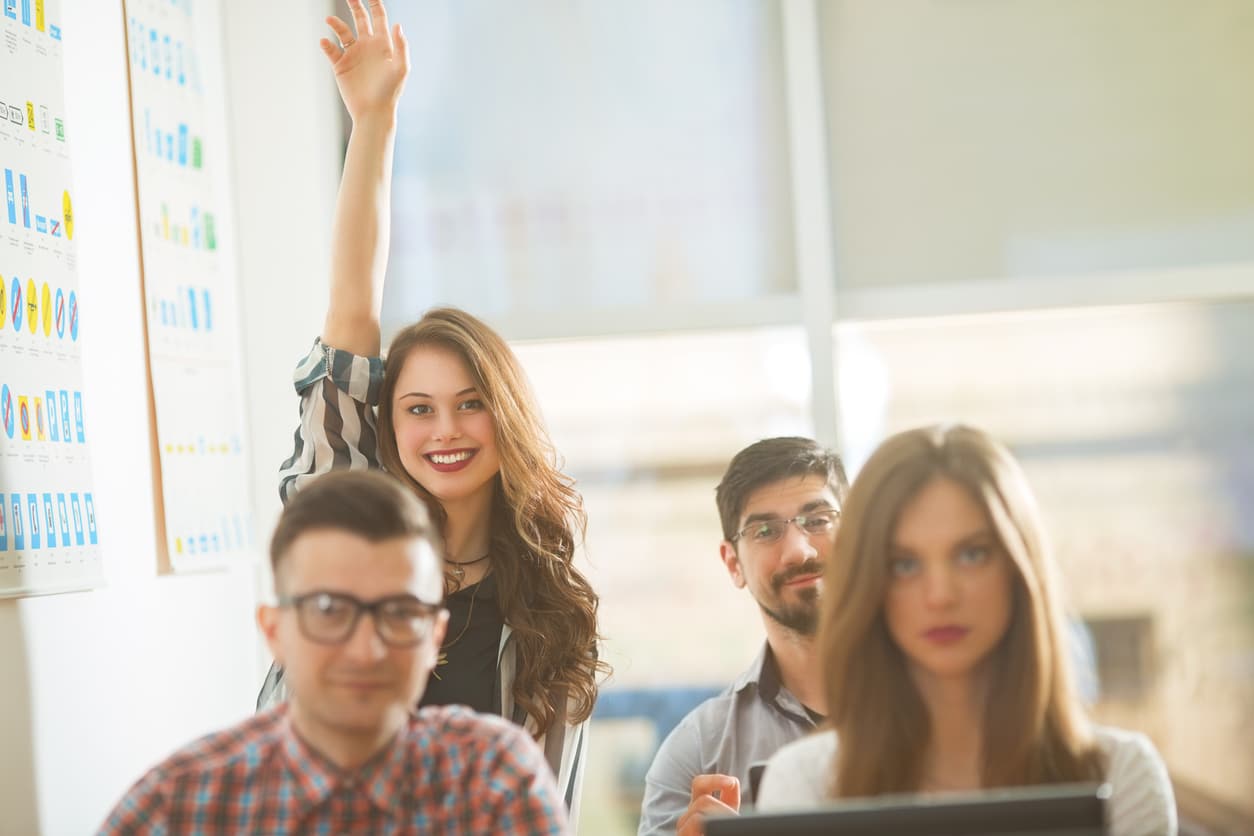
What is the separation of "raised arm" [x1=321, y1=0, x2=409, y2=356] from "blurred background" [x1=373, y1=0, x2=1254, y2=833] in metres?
1.10

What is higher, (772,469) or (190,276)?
(190,276)

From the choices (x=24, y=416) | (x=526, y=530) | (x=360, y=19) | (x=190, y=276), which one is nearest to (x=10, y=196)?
(x=24, y=416)

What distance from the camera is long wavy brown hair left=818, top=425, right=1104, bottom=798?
1.33 m

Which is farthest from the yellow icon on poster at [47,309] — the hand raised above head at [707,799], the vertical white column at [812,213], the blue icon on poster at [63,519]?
the vertical white column at [812,213]

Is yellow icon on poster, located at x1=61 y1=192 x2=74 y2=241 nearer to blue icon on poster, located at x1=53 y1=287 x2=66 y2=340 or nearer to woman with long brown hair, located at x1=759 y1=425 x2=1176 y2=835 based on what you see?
blue icon on poster, located at x1=53 y1=287 x2=66 y2=340

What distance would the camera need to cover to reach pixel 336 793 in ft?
4.09

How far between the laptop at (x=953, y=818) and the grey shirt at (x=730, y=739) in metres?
0.90

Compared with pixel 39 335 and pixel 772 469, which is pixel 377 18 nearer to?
pixel 39 335

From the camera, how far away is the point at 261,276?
10.1ft

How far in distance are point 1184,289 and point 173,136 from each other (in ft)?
7.32

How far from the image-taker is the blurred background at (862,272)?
10.1ft

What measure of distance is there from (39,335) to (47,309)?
5cm

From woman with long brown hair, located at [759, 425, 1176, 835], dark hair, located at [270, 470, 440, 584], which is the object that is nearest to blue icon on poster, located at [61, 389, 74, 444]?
dark hair, located at [270, 470, 440, 584]

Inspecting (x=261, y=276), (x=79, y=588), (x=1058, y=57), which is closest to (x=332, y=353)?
(x=79, y=588)
